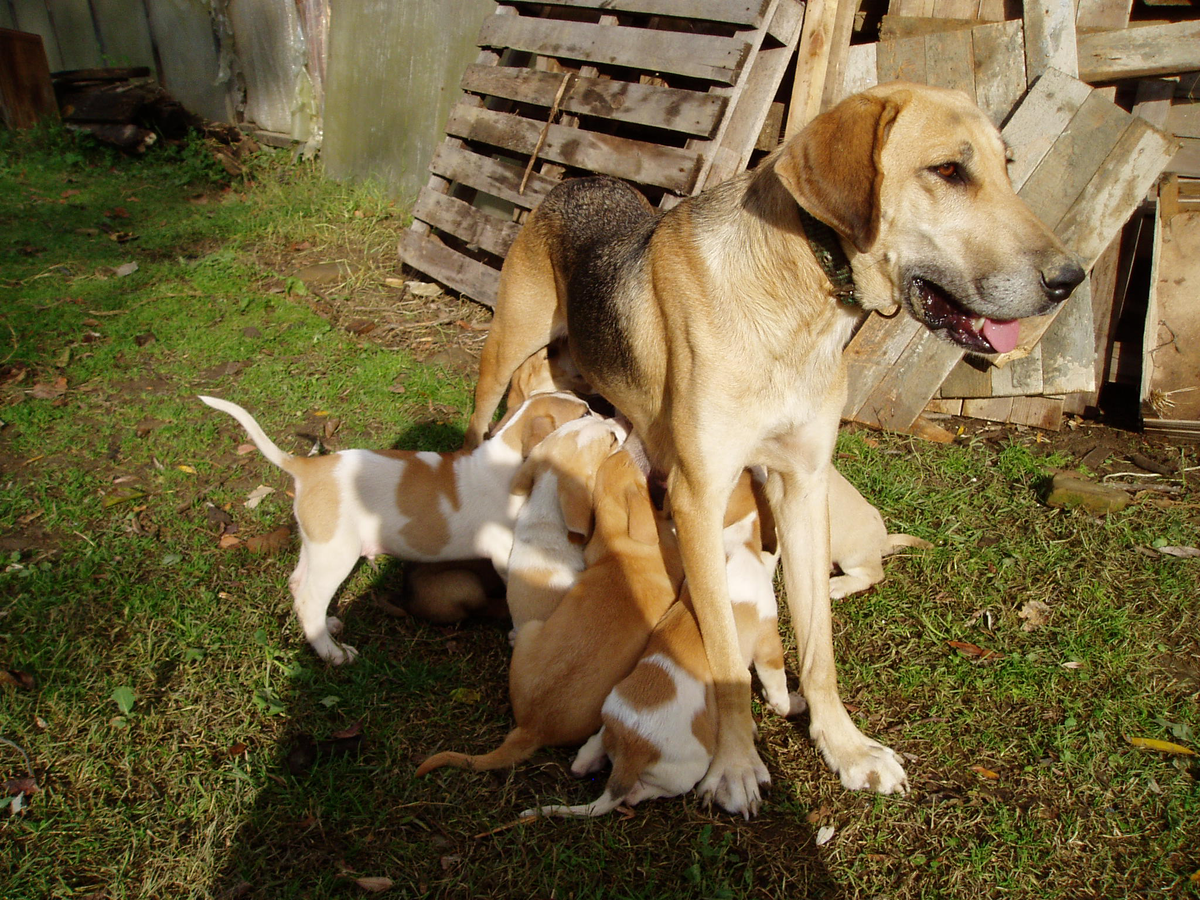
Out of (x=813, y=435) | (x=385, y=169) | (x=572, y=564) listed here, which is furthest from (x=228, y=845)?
(x=385, y=169)

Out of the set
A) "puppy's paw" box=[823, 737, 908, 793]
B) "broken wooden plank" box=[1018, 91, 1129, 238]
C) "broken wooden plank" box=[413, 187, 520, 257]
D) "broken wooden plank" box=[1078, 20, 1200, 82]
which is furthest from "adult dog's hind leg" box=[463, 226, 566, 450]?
"broken wooden plank" box=[1078, 20, 1200, 82]

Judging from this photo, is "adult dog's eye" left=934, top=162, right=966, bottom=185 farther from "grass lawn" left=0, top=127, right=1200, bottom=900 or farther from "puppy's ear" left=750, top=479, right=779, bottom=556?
"grass lawn" left=0, top=127, right=1200, bottom=900

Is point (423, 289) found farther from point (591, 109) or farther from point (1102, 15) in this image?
point (1102, 15)

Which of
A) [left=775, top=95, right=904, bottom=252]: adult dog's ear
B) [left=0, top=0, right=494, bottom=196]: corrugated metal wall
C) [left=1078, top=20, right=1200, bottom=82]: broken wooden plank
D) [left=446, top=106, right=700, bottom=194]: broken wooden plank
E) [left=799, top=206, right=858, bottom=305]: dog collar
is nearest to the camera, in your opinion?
[left=775, top=95, right=904, bottom=252]: adult dog's ear

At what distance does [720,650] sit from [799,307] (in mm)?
1259

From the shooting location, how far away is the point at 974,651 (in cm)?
355

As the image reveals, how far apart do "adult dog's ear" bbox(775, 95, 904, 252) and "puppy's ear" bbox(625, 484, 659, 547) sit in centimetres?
137

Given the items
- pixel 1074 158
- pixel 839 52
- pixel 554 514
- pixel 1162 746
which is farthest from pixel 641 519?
pixel 839 52

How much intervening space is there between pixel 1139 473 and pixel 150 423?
6.07 meters

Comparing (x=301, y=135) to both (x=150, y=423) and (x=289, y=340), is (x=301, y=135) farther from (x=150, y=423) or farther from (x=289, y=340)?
(x=150, y=423)

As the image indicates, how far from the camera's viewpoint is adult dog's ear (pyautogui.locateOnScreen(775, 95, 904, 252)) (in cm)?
241

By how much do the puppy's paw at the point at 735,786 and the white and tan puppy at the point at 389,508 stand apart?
1.39 meters

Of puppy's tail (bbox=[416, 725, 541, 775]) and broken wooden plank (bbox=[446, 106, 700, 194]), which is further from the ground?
broken wooden plank (bbox=[446, 106, 700, 194])

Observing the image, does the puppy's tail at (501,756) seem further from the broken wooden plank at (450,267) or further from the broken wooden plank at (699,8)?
the broken wooden plank at (699,8)
